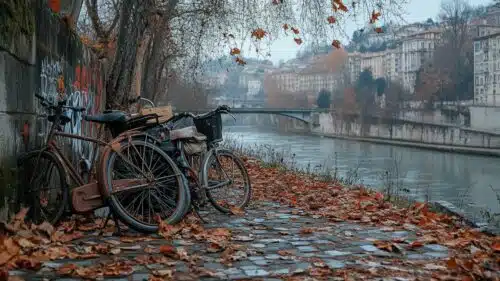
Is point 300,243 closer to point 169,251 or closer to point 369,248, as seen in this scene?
point 369,248

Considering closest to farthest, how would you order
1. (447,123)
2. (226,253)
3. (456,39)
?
(226,253) → (447,123) → (456,39)

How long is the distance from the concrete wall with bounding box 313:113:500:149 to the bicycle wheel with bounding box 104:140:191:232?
44542 millimetres

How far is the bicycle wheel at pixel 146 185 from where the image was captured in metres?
4.83

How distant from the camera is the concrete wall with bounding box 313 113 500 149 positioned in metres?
48.2

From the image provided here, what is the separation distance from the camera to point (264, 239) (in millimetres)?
5082

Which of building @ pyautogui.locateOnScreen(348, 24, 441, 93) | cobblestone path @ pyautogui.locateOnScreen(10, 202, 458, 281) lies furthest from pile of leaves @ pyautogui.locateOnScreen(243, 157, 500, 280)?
building @ pyautogui.locateOnScreen(348, 24, 441, 93)

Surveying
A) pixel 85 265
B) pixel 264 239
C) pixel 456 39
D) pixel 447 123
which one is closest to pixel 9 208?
pixel 85 265

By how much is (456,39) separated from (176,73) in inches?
1970

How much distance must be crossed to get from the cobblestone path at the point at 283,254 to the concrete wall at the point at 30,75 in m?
0.88

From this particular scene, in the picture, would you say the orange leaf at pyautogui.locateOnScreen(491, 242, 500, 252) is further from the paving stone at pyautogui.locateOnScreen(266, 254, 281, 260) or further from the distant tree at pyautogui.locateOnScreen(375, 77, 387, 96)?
the distant tree at pyautogui.locateOnScreen(375, 77, 387, 96)

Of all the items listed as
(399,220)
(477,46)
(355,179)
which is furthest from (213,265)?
Answer: (477,46)

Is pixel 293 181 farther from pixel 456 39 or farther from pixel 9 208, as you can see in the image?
pixel 456 39

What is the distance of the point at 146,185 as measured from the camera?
5.04 metres

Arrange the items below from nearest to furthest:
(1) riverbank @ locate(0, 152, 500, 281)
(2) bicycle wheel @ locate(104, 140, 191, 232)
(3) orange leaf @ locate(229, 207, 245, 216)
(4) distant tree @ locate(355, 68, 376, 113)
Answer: (1) riverbank @ locate(0, 152, 500, 281) < (2) bicycle wheel @ locate(104, 140, 191, 232) < (3) orange leaf @ locate(229, 207, 245, 216) < (4) distant tree @ locate(355, 68, 376, 113)
